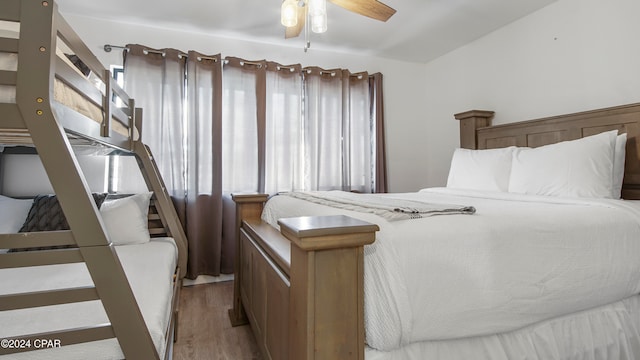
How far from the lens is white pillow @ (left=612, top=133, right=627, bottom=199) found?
1836 millimetres

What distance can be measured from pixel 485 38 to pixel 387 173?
5.50 ft

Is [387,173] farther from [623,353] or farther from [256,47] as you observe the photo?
[623,353]

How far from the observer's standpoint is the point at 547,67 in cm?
260

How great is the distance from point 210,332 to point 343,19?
2653 mm

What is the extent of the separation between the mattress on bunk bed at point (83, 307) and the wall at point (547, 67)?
3.01 meters

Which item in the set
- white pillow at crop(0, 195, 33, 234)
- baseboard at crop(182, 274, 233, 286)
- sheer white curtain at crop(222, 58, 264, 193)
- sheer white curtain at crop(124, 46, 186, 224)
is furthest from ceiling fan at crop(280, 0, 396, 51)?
baseboard at crop(182, 274, 233, 286)

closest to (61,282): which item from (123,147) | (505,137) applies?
(123,147)

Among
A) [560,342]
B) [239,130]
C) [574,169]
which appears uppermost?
[239,130]

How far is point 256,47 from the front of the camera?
3205mm

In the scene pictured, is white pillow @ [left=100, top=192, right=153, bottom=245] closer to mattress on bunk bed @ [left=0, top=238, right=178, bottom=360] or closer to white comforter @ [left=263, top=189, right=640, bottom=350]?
mattress on bunk bed @ [left=0, top=238, right=178, bottom=360]

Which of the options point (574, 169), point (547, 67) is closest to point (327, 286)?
point (574, 169)

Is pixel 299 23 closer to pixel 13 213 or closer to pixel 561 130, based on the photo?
pixel 561 130

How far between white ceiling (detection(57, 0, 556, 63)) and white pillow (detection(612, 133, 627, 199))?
4.46 ft

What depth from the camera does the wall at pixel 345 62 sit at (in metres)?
2.76
